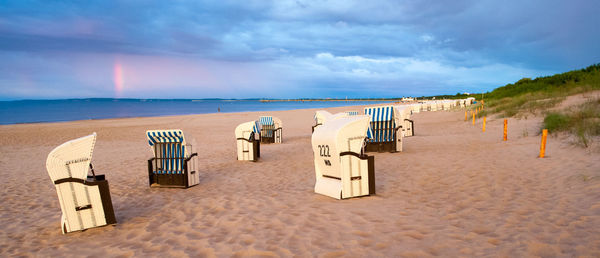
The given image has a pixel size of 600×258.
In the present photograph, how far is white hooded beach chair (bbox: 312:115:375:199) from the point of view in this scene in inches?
220

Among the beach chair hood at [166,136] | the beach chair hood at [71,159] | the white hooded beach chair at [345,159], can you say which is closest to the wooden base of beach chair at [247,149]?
the beach chair hood at [166,136]

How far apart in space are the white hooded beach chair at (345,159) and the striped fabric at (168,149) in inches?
123

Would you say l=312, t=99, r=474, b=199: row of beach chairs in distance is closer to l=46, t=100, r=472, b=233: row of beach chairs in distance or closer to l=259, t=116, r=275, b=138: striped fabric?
l=46, t=100, r=472, b=233: row of beach chairs in distance

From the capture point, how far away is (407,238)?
3920 millimetres

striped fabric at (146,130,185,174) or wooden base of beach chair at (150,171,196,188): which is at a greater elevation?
striped fabric at (146,130,185,174)

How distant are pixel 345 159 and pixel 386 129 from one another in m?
5.88

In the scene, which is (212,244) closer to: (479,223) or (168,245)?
(168,245)

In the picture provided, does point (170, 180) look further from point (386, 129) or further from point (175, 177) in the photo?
point (386, 129)

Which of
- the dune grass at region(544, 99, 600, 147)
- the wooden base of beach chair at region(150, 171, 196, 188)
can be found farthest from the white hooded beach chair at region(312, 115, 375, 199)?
the dune grass at region(544, 99, 600, 147)

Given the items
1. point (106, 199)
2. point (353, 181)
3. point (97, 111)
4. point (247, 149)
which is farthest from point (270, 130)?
point (97, 111)

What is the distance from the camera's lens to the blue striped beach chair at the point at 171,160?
23.3 feet

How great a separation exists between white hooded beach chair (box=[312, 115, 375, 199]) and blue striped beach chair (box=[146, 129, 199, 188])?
3.05 meters

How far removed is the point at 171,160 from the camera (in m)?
7.31

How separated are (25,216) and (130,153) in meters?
7.68
